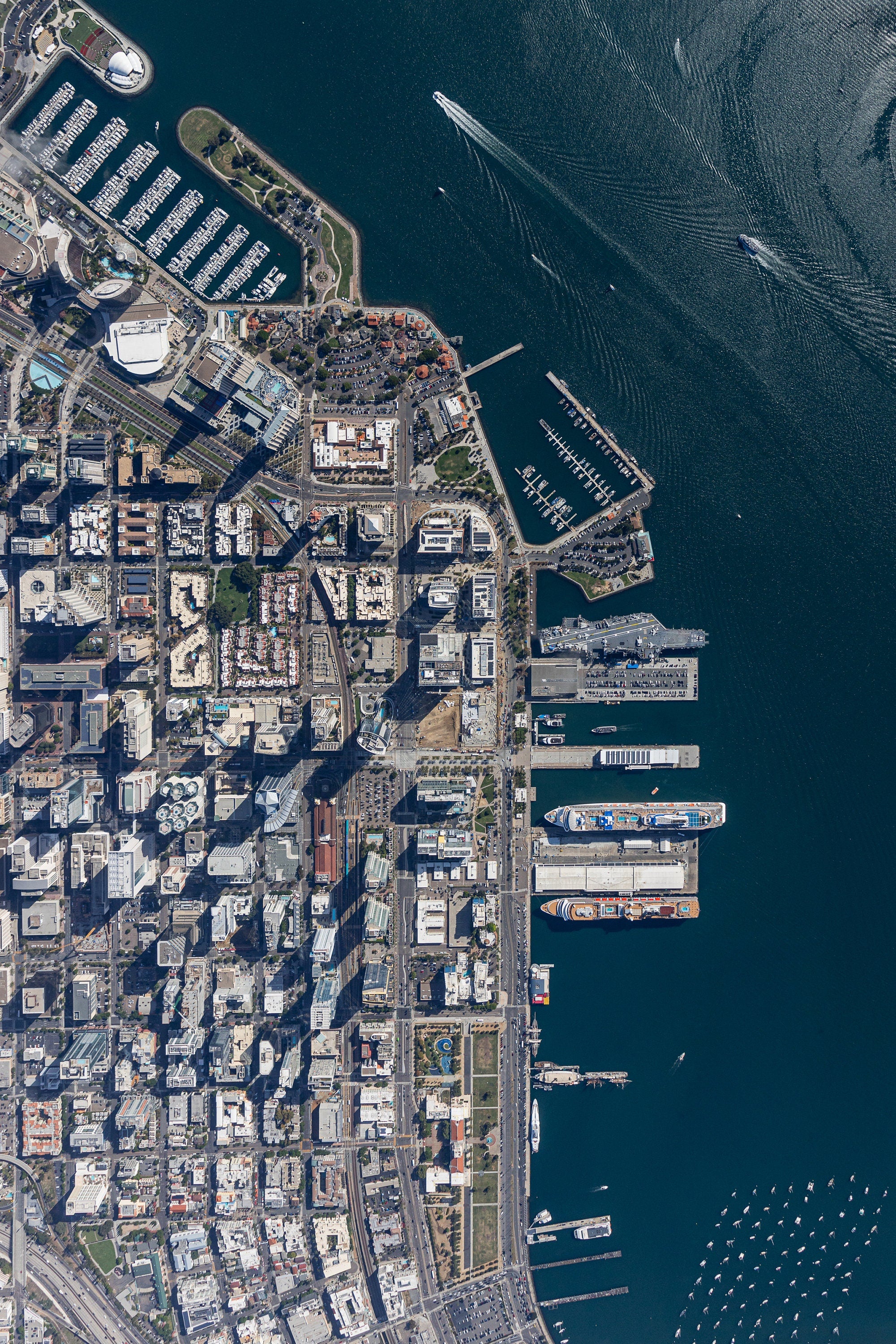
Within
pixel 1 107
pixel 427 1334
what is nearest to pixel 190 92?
pixel 1 107

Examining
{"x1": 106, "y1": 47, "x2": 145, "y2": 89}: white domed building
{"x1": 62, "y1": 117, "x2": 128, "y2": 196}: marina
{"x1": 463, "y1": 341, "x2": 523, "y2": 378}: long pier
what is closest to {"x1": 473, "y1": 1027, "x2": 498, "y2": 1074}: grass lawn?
{"x1": 463, "y1": 341, "x2": 523, "y2": 378}: long pier

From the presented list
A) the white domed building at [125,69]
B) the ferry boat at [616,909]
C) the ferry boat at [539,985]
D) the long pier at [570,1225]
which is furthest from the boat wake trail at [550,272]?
the long pier at [570,1225]

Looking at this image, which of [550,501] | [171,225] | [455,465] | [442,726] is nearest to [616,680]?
[442,726]

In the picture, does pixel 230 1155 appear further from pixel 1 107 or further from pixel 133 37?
pixel 133 37

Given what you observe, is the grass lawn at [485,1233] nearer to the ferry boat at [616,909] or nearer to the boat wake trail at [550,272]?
the ferry boat at [616,909]

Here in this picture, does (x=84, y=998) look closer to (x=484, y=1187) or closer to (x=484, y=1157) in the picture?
(x=484, y=1157)
